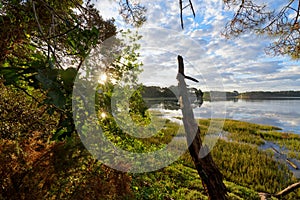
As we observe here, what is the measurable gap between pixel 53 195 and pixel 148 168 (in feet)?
4.13

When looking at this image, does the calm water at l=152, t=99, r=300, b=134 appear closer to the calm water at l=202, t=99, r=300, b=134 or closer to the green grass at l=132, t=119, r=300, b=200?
the calm water at l=202, t=99, r=300, b=134

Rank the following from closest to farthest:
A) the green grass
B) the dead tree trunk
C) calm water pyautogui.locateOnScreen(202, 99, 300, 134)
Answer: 1. the dead tree trunk
2. the green grass
3. calm water pyautogui.locateOnScreen(202, 99, 300, 134)

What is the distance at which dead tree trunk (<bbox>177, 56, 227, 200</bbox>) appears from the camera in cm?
230

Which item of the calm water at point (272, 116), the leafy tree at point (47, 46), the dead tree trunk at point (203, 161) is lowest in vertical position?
the calm water at point (272, 116)

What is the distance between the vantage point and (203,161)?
91.7 inches

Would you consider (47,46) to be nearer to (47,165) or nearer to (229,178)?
(47,165)

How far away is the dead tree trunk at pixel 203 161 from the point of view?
7.54ft

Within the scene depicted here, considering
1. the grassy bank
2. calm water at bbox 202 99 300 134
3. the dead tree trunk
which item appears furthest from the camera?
calm water at bbox 202 99 300 134

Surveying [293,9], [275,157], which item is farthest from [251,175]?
[293,9]

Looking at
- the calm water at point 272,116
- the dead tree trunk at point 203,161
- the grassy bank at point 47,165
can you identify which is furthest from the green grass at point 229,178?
the calm water at point 272,116

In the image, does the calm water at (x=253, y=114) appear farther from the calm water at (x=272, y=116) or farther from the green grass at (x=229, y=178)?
the green grass at (x=229, y=178)

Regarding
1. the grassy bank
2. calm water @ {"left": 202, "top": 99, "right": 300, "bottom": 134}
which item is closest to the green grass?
the grassy bank

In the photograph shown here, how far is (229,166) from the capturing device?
5.97m

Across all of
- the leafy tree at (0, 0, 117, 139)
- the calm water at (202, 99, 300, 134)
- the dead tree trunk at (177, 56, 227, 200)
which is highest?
the leafy tree at (0, 0, 117, 139)
